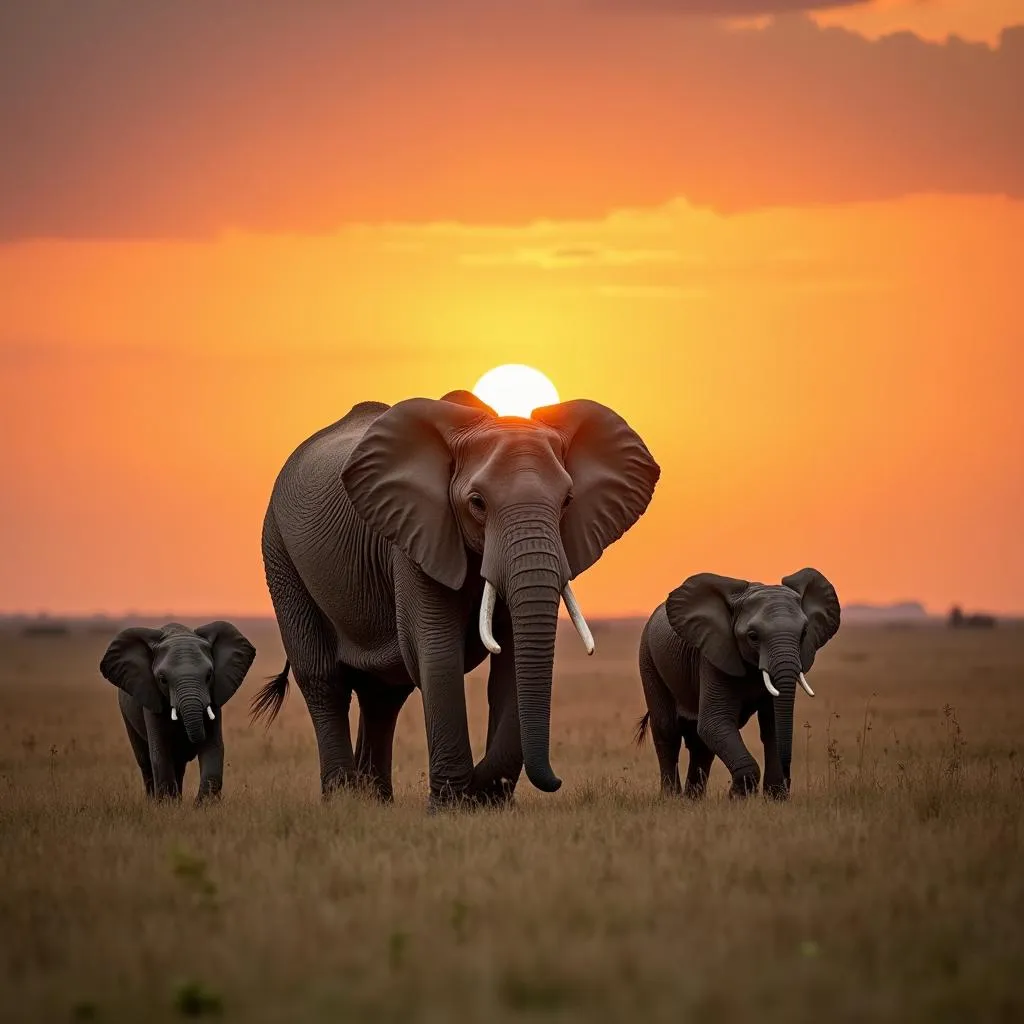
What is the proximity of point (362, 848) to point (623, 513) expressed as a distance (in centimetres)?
412

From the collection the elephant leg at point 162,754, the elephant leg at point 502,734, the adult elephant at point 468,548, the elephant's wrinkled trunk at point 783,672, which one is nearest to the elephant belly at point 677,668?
the elephant's wrinkled trunk at point 783,672

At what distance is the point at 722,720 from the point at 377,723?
3039mm

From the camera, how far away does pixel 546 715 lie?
13016 mm

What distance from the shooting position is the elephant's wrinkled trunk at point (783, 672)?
15891 millimetres

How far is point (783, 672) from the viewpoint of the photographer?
16.1m

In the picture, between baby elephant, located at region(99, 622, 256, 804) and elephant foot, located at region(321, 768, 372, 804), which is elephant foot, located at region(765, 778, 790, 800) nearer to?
elephant foot, located at region(321, 768, 372, 804)

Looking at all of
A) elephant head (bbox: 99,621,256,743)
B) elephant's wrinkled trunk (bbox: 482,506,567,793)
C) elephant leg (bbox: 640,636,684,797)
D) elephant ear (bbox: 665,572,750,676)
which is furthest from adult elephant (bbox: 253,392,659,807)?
elephant leg (bbox: 640,636,684,797)

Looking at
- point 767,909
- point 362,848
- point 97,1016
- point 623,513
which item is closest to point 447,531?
point 623,513

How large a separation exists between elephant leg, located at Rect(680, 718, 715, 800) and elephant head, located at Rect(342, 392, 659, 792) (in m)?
4.21

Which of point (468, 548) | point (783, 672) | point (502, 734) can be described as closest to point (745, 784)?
point (783, 672)

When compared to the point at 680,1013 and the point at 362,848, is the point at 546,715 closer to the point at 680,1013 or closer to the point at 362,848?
the point at 362,848

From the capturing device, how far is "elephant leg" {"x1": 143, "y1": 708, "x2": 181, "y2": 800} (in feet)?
55.6

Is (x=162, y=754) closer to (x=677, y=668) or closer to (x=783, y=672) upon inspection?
(x=677, y=668)

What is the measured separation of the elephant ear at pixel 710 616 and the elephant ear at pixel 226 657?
3.90m
